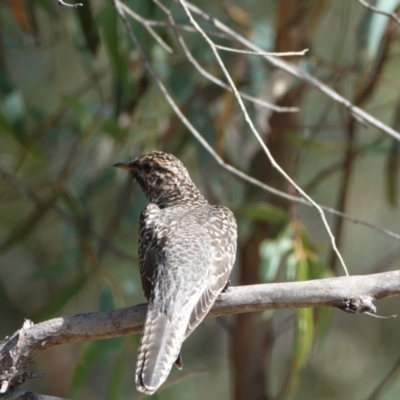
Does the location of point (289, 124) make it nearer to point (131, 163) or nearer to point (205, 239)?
point (131, 163)

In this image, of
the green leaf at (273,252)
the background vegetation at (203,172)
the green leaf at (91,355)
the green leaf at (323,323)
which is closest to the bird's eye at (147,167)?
the background vegetation at (203,172)


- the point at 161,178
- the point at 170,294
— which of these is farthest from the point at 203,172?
the point at 170,294

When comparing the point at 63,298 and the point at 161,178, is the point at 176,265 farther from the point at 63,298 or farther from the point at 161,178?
the point at 63,298

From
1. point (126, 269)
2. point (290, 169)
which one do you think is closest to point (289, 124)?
point (290, 169)

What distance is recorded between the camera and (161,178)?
468 cm

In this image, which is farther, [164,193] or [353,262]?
[353,262]

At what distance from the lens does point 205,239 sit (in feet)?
12.7

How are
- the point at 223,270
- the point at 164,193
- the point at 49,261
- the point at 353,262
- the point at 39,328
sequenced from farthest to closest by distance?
the point at 353,262 → the point at 49,261 → the point at 164,193 → the point at 223,270 → the point at 39,328

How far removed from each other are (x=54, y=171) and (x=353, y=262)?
10.6ft

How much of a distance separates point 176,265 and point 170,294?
0.19 metres

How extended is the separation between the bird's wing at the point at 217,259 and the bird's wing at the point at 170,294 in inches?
1.2

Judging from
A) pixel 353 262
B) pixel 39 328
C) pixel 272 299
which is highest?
pixel 272 299

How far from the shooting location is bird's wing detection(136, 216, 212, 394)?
124 inches

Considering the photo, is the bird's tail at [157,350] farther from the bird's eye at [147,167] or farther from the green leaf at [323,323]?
the green leaf at [323,323]
